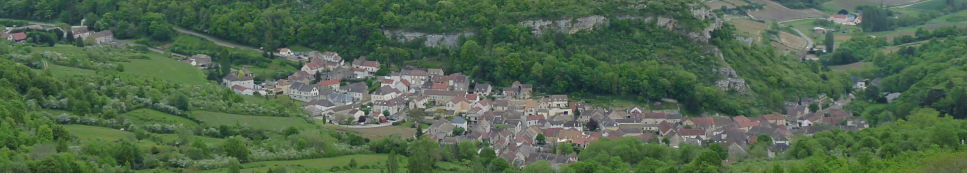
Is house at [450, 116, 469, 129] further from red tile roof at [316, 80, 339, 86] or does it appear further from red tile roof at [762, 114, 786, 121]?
red tile roof at [762, 114, 786, 121]

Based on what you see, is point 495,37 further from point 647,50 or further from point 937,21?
point 937,21

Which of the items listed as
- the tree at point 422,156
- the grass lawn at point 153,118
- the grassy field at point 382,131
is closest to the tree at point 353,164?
the tree at point 422,156

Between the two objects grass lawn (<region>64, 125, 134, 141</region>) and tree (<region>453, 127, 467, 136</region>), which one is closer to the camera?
grass lawn (<region>64, 125, 134, 141</region>)

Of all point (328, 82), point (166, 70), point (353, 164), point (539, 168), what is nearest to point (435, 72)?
point (328, 82)

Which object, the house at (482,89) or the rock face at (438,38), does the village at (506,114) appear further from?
the rock face at (438,38)

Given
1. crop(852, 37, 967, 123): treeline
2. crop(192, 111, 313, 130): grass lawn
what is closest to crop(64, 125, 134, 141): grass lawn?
crop(192, 111, 313, 130): grass lawn

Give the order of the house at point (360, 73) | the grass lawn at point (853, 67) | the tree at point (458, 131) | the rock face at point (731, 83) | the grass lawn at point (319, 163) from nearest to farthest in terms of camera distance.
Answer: the grass lawn at point (319, 163) → the tree at point (458, 131) → the rock face at point (731, 83) → the house at point (360, 73) → the grass lawn at point (853, 67)

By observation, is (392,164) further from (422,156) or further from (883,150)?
(883,150)
